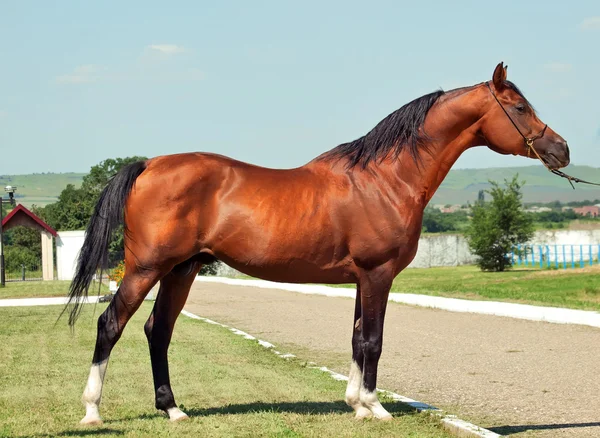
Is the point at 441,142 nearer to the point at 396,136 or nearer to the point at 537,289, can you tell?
the point at 396,136

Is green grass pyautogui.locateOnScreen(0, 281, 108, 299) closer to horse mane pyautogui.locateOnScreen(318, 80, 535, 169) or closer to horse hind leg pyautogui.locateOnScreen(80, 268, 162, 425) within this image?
horse hind leg pyautogui.locateOnScreen(80, 268, 162, 425)

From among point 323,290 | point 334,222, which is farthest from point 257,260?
point 323,290

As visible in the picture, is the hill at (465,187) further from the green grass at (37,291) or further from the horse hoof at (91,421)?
the horse hoof at (91,421)

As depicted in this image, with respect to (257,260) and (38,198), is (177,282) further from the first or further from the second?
(38,198)

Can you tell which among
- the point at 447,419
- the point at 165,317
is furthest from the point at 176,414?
the point at 447,419

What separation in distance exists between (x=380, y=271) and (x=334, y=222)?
0.52 meters

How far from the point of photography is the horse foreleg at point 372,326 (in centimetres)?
602

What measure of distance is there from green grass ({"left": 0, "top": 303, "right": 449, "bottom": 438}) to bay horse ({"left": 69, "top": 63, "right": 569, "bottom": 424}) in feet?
0.93

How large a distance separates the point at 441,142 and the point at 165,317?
106 inches

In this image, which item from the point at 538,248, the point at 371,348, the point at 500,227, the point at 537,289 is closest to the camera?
the point at 371,348

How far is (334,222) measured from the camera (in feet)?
19.9

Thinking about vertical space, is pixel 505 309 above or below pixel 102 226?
below

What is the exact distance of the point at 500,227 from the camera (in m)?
36.6

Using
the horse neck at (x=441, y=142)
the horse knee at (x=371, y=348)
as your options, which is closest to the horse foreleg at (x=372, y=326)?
the horse knee at (x=371, y=348)
